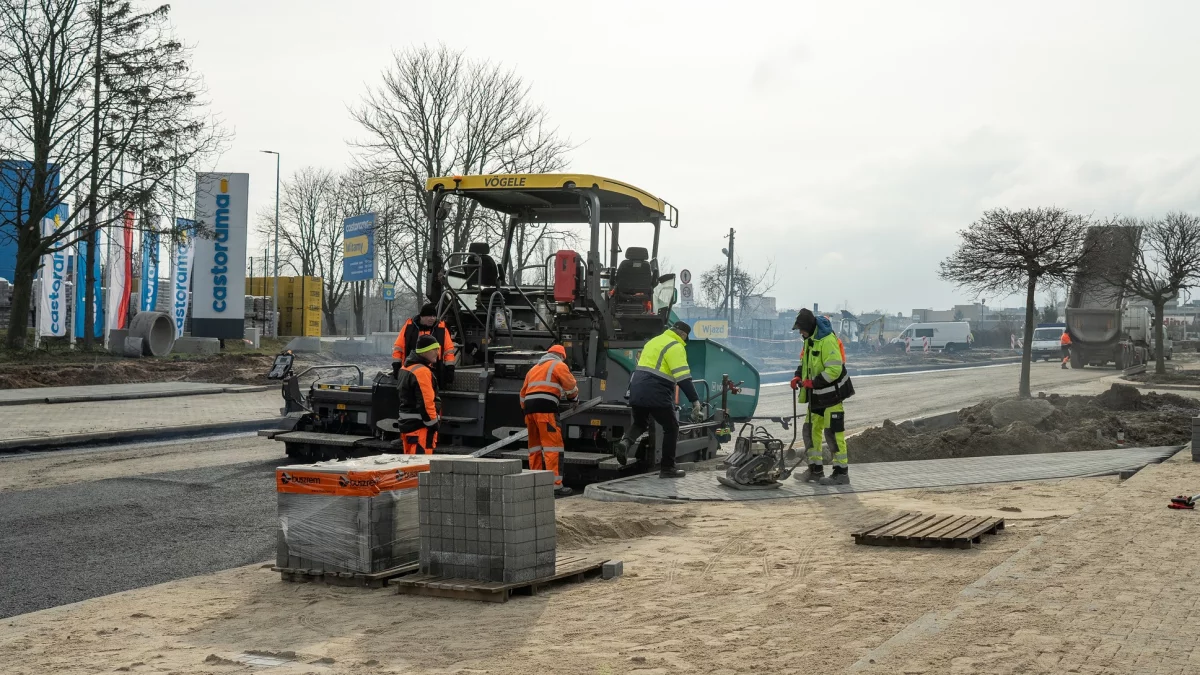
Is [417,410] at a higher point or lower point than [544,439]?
higher

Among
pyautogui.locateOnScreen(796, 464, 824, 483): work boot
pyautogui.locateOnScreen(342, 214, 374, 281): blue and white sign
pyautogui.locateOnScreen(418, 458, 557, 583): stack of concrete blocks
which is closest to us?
pyautogui.locateOnScreen(418, 458, 557, 583): stack of concrete blocks

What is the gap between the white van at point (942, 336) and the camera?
→ 63.6m

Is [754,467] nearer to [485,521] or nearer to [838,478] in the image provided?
[838,478]

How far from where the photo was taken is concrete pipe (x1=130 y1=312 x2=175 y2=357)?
30.4m

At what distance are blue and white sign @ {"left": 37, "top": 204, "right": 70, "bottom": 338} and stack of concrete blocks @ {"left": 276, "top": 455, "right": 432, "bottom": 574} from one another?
26720 mm

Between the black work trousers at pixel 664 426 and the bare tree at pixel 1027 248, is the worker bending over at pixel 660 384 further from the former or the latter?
the bare tree at pixel 1027 248

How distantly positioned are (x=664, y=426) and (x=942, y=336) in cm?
5576

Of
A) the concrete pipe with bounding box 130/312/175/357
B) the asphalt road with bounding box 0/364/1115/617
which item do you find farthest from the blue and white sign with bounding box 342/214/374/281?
the asphalt road with bounding box 0/364/1115/617

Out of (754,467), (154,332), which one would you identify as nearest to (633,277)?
(754,467)

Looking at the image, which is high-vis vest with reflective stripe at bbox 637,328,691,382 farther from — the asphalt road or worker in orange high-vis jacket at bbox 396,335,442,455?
the asphalt road

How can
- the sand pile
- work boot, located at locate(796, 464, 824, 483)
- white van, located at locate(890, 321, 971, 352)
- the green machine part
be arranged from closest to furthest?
work boot, located at locate(796, 464, 824, 483), the green machine part, the sand pile, white van, located at locate(890, 321, 971, 352)

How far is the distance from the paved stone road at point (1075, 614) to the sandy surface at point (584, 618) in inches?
10.7

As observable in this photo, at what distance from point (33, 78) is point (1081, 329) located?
3455 cm

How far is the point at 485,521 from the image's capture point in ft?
22.1
